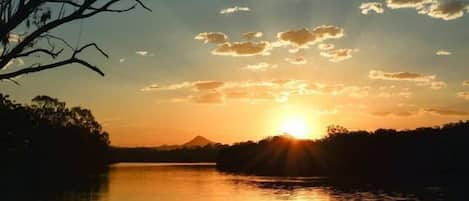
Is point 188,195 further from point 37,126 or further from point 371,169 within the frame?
point 371,169

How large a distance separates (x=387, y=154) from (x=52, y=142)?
82.0 meters

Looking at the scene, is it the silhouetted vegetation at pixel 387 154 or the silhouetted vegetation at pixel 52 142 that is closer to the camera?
the silhouetted vegetation at pixel 52 142

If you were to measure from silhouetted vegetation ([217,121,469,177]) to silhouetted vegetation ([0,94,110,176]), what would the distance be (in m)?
53.6

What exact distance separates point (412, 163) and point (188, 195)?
84.9 m

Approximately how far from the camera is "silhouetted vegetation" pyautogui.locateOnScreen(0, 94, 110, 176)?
10634cm

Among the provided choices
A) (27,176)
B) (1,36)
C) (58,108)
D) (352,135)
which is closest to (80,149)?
(58,108)

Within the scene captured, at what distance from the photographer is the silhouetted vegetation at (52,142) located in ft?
349

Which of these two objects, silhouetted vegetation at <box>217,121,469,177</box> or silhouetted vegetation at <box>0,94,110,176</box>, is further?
silhouetted vegetation at <box>217,121,469,177</box>

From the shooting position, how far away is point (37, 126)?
130m

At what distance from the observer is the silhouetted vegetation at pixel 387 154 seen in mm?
139375

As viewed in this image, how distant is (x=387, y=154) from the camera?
153 m

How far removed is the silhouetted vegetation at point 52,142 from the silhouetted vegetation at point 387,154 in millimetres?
53574

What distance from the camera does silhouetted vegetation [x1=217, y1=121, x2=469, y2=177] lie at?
13938 centimetres

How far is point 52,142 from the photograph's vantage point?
456 feet
